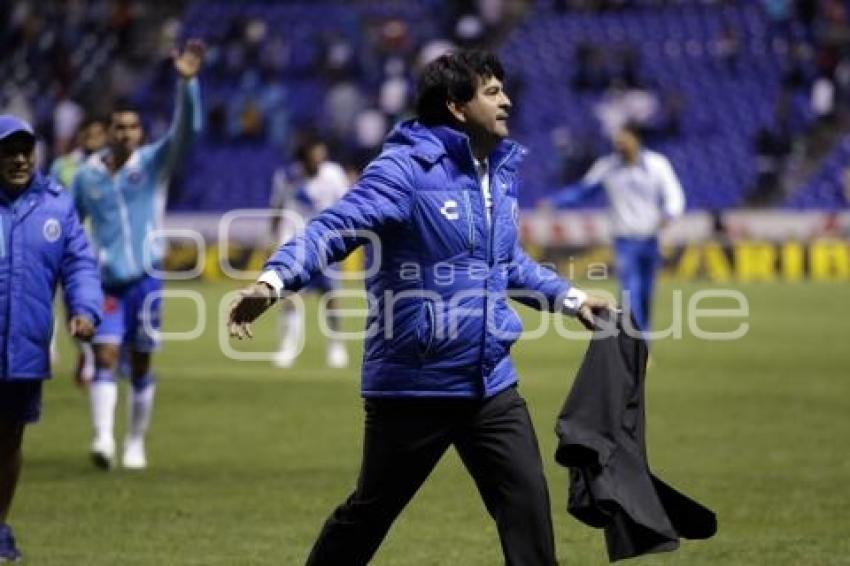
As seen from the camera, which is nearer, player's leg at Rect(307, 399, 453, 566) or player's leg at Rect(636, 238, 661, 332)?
player's leg at Rect(307, 399, 453, 566)

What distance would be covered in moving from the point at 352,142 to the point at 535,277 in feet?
113

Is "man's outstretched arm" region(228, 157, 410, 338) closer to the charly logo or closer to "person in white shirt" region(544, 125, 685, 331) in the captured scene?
the charly logo

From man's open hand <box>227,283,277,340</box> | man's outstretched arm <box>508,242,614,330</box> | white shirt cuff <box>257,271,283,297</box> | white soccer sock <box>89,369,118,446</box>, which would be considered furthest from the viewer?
white soccer sock <box>89,369,118,446</box>

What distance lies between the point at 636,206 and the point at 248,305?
51.7 feet

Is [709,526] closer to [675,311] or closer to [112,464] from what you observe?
[112,464]

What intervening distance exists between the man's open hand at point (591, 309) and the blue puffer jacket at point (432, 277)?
0.30m

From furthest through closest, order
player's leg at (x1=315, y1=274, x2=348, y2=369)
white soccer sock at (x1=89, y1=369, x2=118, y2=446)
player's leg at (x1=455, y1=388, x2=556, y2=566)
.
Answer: player's leg at (x1=315, y1=274, x2=348, y2=369), white soccer sock at (x1=89, y1=369, x2=118, y2=446), player's leg at (x1=455, y1=388, x2=556, y2=566)

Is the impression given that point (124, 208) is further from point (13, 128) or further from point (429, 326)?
point (429, 326)

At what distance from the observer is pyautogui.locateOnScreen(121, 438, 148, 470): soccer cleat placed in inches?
564

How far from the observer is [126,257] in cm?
1447

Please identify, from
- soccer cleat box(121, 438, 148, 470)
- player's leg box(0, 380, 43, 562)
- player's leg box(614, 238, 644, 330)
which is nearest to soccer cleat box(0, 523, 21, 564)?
player's leg box(0, 380, 43, 562)

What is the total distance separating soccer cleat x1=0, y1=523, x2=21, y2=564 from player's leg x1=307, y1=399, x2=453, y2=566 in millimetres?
2923

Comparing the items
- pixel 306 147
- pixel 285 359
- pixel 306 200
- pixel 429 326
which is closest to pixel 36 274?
pixel 429 326

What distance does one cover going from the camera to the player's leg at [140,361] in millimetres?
14422
